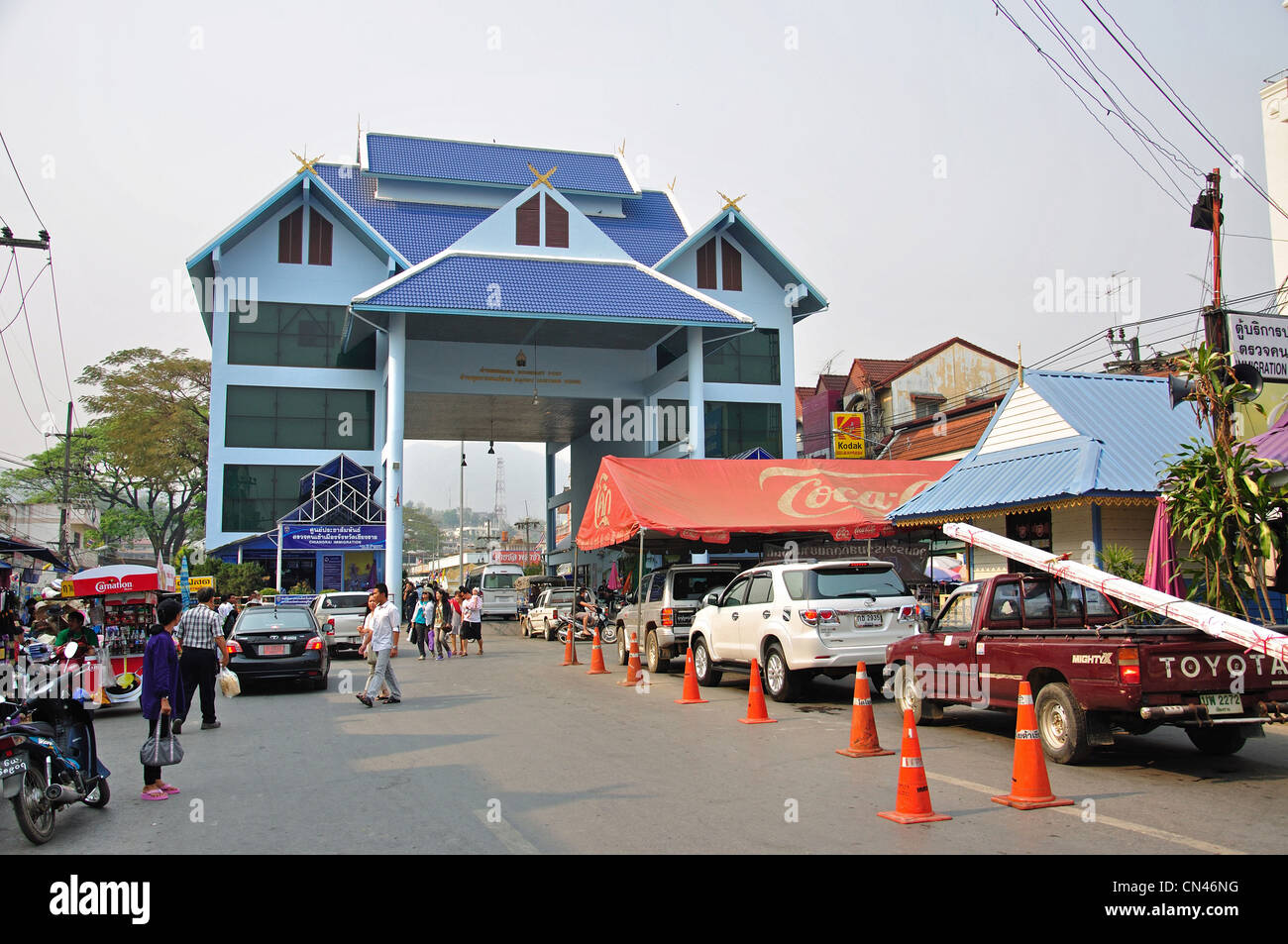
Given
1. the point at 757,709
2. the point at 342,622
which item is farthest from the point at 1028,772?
the point at 342,622

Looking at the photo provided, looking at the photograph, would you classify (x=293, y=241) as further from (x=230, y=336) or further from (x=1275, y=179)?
(x=1275, y=179)

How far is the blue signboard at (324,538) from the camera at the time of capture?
33062 millimetres

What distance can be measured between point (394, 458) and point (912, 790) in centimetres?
2850

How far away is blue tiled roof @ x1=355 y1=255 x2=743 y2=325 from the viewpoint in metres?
32.4

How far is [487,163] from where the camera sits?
4525cm

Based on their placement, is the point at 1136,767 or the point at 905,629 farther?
the point at 905,629

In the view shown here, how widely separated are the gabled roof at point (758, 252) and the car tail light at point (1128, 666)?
113 feet

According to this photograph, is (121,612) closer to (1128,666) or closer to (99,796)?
(99,796)

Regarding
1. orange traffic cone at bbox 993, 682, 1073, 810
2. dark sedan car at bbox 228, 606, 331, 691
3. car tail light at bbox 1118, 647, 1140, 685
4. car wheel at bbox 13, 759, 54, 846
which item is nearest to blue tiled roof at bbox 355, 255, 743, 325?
dark sedan car at bbox 228, 606, 331, 691

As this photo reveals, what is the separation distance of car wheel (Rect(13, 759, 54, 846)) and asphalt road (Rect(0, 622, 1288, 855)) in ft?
0.42

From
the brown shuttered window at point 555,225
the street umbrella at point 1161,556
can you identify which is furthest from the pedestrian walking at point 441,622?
the street umbrella at point 1161,556

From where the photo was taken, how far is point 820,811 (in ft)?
24.2
